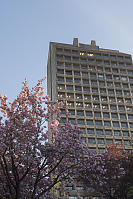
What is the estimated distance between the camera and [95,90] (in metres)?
81.1

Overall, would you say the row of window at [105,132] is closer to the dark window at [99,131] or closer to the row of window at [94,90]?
the dark window at [99,131]

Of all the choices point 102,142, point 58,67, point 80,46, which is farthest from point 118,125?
point 80,46

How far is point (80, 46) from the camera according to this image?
302 ft

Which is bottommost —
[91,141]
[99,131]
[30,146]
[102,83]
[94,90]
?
[30,146]

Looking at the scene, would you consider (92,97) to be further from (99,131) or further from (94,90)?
(99,131)

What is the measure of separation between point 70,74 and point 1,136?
66.3 meters

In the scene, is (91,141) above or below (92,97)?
below

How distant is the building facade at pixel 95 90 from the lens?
72444 millimetres

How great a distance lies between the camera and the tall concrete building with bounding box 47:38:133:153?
72.6 meters

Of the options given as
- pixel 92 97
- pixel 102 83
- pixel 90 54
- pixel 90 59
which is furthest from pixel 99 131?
pixel 90 54

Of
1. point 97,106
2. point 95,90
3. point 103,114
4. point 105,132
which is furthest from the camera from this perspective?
point 95,90

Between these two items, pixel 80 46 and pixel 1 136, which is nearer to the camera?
pixel 1 136

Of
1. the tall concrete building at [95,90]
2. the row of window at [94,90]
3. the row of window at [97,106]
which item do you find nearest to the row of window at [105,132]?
the tall concrete building at [95,90]

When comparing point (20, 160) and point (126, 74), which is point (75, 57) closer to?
point (126, 74)
